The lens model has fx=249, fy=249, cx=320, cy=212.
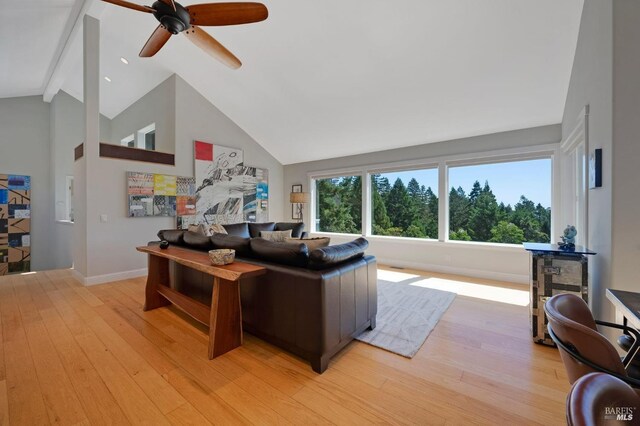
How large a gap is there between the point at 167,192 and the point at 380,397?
472cm

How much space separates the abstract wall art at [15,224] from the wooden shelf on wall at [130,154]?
274 cm

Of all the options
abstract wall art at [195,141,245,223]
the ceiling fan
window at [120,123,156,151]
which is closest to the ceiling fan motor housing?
the ceiling fan

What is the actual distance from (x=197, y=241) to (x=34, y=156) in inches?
245

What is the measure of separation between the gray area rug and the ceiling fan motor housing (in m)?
3.09

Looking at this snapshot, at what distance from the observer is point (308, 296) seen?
179 centimetres

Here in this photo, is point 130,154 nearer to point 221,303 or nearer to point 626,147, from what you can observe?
point 221,303

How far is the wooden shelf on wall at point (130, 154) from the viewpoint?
397cm

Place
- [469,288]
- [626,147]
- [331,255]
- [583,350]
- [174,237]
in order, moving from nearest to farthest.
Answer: [583,350] → [626,147] → [331,255] → [174,237] → [469,288]

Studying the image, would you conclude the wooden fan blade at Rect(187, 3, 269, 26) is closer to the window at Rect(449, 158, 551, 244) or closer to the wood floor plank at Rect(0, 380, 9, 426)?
the wood floor plank at Rect(0, 380, 9, 426)

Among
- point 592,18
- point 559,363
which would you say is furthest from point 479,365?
point 592,18

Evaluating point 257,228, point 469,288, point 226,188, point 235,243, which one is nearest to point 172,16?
point 235,243

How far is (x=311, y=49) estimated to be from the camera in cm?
349

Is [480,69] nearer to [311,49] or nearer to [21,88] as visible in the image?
[311,49]

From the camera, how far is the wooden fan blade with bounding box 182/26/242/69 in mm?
2207
